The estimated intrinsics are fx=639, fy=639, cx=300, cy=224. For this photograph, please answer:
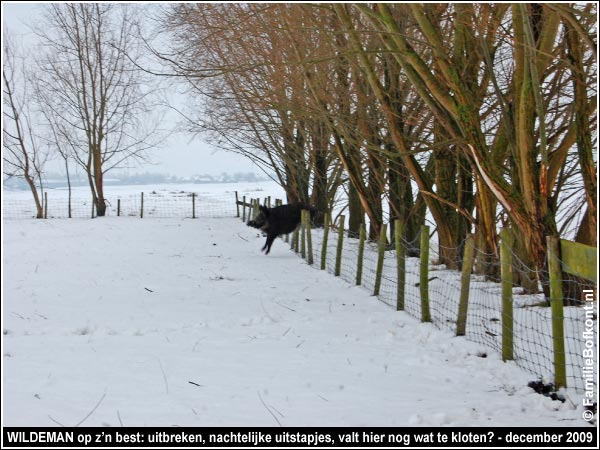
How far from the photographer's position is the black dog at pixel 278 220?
53.6ft

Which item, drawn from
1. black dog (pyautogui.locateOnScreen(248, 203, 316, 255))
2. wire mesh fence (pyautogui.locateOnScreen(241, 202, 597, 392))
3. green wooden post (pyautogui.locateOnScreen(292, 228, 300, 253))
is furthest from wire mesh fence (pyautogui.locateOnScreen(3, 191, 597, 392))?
black dog (pyautogui.locateOnScreen(248, 203, 316, 255))

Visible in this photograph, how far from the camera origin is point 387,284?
11.2 metres

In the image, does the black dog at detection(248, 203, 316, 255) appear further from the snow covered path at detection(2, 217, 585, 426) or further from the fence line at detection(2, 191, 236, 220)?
the fence line at detection(2, 191, 236, 220)

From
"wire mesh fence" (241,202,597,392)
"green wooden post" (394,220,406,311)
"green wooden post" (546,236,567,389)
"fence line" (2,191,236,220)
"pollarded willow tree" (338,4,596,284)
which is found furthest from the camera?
"fence line" (2,191,236,220)

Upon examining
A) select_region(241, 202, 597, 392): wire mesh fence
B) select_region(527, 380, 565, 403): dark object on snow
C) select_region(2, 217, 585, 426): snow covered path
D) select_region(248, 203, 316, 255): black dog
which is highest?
select_region(248, 203, 316, 255): black dog

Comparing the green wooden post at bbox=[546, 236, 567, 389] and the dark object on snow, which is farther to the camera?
the green wooden post at bbox=[546, 236, 567, 389]

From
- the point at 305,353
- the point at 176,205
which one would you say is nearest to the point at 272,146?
the point at 305,353

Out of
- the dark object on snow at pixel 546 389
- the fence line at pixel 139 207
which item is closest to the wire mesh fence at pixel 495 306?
the dark object on snow at pixel 546 389

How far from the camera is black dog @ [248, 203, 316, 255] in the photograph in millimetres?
16344

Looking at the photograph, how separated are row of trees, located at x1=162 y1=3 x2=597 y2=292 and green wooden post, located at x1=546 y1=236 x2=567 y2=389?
2.34 m

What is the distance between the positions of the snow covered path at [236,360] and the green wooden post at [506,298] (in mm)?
184

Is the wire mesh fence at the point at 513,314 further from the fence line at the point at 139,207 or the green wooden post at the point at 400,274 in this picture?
the fence line at the point at 139,207
